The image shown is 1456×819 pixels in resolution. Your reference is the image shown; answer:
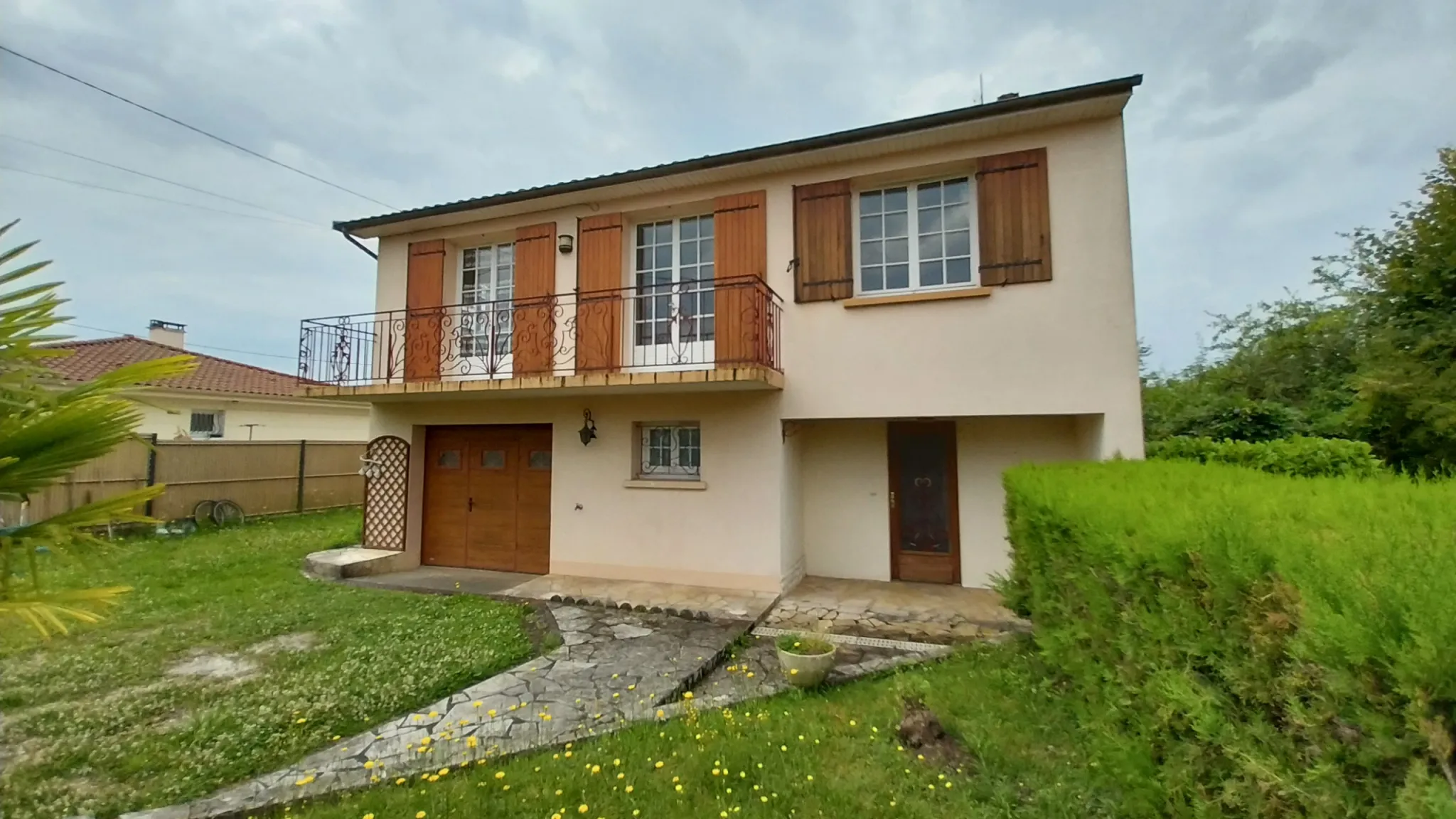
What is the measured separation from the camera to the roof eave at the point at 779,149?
680cm

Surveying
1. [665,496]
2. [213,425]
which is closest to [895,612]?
[665,496]

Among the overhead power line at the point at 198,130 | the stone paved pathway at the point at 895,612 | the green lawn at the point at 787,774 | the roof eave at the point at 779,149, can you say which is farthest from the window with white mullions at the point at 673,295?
the overhead power line at the point at 198,130

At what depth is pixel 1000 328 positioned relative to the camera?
7316 mm

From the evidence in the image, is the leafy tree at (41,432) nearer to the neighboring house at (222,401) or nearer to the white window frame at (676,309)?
the white window frame at (676,309)

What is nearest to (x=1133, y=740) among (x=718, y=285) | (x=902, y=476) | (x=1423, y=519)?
(x=1423, y=519)

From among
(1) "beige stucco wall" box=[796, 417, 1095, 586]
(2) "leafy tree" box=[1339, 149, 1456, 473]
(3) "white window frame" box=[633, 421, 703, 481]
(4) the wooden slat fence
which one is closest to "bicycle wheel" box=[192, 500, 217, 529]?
(4) the wooden slat fence

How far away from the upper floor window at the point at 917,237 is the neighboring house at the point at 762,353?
0.11 ft

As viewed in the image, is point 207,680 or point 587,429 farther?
point 587,429

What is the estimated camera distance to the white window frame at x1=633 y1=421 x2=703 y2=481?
29.1ft

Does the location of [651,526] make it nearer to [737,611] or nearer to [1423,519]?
[737,611]

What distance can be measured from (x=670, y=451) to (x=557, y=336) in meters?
2.60

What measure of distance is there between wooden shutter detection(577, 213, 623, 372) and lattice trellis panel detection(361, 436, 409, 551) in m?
4.19

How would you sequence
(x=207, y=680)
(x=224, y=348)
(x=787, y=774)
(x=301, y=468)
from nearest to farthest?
(x=787, y=774), (x=207, y=680), (x=301, y=468), (x=224, y=348)

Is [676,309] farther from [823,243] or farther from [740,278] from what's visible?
[823,243]
